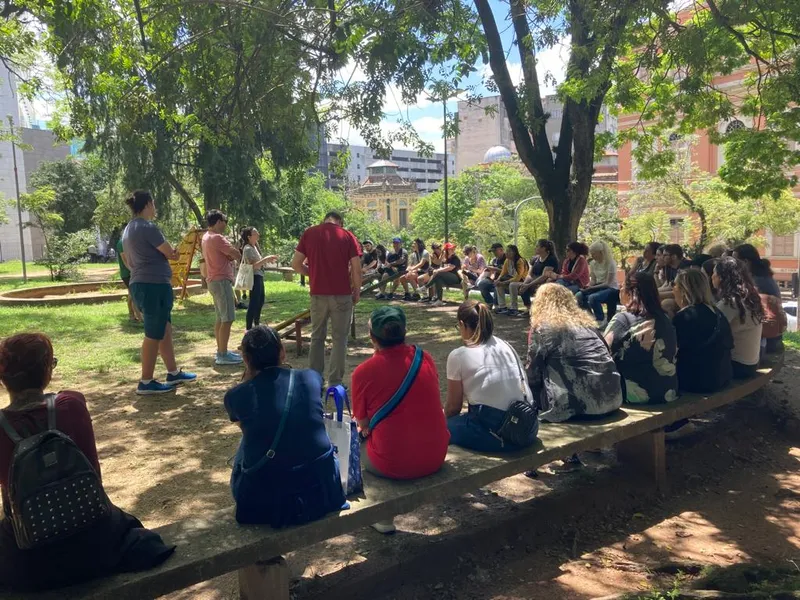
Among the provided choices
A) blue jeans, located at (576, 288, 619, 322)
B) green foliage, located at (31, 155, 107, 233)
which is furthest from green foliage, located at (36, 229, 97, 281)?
green foliage, located at (31, 155, 107, 233)

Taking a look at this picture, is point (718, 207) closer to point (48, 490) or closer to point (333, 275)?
point (333, 275)

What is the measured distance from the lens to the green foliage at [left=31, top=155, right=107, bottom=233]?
45188mm

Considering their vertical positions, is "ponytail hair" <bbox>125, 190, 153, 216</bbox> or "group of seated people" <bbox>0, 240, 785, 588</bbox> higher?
"ponytail hair" <bbox>125, 190, 153, 216</bbox>

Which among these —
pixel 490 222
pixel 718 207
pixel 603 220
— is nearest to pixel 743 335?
pixel 718 207

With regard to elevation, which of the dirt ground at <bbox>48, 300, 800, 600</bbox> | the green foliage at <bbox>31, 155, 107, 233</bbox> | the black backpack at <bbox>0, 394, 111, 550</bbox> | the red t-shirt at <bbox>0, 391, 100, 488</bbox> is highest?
the green foliage at <bbox>31, 155, 107, 233</bbox>

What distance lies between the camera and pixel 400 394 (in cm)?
314

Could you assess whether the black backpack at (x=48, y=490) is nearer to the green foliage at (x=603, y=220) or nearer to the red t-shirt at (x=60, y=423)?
the red t-shirt at (x=60, y=423)

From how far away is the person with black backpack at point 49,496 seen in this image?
218 centimetres

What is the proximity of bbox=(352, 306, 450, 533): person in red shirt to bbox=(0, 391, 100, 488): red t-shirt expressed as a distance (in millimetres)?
1236

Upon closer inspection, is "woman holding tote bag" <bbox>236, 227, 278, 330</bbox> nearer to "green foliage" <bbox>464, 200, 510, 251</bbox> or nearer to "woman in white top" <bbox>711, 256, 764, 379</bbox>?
"woman in white top" <bbox>711, 256, 764, 379</bbox>

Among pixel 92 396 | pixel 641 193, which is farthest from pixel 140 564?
pixel 641 193

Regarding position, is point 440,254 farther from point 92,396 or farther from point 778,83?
point 92,396

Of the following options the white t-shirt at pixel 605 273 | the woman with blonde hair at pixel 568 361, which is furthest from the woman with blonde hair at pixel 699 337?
the white t-shirt at pixel 605 273

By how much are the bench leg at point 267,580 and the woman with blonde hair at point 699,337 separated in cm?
322
